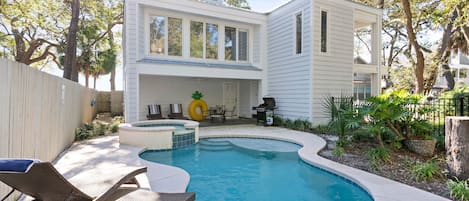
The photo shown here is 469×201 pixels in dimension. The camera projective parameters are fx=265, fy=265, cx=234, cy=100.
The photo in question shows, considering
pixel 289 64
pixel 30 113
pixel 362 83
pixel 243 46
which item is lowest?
pixel 30 113

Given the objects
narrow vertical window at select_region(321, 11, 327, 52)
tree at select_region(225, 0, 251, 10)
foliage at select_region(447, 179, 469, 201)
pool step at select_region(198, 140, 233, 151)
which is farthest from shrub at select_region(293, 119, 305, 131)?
tree at select_region(225, 0, 251, 10)

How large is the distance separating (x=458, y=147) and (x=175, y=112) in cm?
1120

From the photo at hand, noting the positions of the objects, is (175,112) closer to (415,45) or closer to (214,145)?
(214,145)

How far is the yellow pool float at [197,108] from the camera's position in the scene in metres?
13.3

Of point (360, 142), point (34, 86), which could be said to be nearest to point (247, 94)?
point (360, 142)

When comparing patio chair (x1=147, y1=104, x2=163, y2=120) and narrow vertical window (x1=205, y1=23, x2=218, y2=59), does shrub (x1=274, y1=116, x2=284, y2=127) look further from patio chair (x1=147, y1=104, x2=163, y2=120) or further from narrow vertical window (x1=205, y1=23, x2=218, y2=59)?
patio chair (x1=147, y1=104, x2=163, y2=120)

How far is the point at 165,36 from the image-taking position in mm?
11438

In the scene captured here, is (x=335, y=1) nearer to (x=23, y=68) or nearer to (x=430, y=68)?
(x=430, y=68)

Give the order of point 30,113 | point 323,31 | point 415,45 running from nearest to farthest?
1. point 30,113
2. point 415,45
3. point 323,31

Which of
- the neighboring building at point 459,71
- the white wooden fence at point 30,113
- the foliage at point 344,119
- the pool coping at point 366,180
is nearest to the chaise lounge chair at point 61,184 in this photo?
the white wooden fence at point 30,113

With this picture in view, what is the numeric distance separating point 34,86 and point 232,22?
9.67m

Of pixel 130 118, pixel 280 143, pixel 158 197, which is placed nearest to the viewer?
pixel 158 197

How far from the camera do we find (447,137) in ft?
15.2

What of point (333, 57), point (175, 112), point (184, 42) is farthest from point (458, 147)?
point (175, 112)
